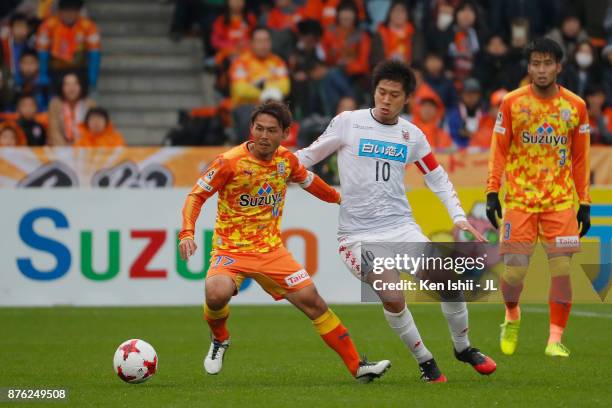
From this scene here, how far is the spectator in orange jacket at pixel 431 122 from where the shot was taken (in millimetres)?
17516

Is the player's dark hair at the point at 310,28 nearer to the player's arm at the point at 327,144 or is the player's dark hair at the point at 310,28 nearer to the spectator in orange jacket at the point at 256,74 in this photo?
the spectator in orange jacket at the point at 256,74

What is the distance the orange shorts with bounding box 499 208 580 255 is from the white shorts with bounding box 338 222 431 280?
1714 mm

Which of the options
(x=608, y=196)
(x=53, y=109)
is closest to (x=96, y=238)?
(x=53, y=109)

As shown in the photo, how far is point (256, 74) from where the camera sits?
18.1 meters

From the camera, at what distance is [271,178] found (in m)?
8.99

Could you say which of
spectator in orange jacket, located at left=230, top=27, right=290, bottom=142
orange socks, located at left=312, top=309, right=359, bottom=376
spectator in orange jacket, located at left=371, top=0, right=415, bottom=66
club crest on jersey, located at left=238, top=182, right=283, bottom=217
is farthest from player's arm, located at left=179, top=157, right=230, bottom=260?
spectator in orange jacket, located at left=371, top=0, right=415, bottom=66

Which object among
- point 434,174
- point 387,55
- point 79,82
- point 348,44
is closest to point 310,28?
point 348,44

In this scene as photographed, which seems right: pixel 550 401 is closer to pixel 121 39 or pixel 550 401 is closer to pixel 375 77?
pixel 375 77

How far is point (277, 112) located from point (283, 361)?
90.8 inches

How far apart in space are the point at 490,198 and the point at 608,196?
5314 millimetres

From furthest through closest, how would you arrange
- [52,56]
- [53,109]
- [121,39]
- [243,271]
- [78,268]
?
[121,39]
[52,56]
[53,109]
[78,268]
[243,271]

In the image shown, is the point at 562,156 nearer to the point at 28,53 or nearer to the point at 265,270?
the point at 265,270

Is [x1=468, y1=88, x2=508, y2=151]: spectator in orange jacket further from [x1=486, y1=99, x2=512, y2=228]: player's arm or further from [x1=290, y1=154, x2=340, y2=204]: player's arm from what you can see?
[x1=290, y1=154, x2=340, y2=204]: player's arm

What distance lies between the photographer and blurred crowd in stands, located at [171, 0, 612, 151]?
18.0 m
